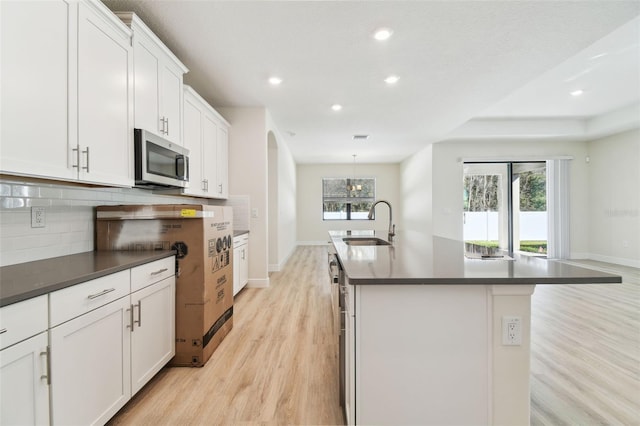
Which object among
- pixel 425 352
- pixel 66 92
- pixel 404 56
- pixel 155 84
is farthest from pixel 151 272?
pixel 404 56

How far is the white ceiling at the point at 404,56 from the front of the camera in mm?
2100

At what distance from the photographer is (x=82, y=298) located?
1.26m

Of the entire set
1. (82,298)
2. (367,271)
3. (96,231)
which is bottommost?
(82,298)

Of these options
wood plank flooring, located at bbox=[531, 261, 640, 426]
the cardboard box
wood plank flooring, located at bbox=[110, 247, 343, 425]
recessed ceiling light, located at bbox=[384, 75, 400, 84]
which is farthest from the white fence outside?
the cardboard box

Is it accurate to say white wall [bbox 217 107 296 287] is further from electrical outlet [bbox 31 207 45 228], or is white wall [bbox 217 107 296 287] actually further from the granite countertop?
the granite countertop

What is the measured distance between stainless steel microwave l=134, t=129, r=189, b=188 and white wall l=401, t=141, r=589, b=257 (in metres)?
5.57

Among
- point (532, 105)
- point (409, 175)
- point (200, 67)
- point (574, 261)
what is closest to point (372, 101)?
point (200, 67)

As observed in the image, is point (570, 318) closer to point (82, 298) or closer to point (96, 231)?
point (82, 298)

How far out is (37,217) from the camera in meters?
1.66

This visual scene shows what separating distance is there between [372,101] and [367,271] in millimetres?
3269

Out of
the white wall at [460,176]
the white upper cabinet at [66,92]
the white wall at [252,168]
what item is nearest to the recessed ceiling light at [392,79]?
the white wall at [252,168]

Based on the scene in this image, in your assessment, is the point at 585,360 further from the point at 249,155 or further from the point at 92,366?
the point at 249,155

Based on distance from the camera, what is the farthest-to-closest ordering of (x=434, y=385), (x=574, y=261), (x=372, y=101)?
(x=574, y=261)
(x=372, y=101)
(x=434, y=385)

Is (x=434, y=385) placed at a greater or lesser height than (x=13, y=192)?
lesser
